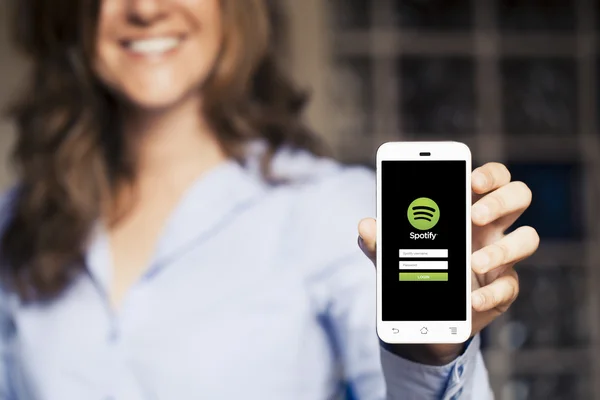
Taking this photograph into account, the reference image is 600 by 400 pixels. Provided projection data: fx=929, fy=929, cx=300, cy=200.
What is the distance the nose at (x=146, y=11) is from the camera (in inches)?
52.8

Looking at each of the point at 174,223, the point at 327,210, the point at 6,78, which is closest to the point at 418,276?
the point at 327,210

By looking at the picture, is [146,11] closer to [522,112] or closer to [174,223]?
[174,223]

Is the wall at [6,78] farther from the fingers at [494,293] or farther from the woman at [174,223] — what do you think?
the fingers at [494,293]

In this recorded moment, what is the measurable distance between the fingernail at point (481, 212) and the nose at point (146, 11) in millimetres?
723

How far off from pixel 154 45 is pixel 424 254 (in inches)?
26.8

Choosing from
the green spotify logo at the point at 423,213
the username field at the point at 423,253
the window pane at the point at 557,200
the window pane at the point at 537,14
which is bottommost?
the window pane at the point at 557,200

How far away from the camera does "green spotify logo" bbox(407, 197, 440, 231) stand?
0.80m

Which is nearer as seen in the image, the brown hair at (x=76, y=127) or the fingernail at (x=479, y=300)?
the fingernail at (x=479, y=300)

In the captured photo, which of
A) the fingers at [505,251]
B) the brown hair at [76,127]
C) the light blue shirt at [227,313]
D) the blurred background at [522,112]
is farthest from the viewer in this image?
the blurred background at [522,112]

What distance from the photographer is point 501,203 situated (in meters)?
0.77

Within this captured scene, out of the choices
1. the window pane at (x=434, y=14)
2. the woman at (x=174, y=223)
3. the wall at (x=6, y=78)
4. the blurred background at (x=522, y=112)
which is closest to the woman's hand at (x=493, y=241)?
the woman at (x=174, y=223)

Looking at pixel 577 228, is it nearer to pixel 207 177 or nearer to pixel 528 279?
pixel 528 279

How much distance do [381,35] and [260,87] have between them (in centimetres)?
43

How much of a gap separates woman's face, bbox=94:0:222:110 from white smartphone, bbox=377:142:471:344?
2.00ft
